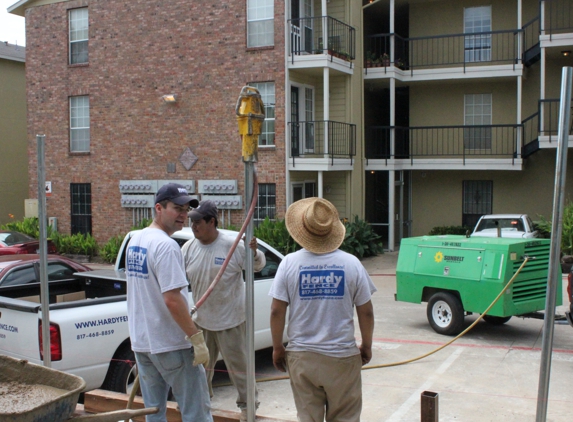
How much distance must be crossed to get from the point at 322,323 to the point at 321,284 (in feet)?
0.84

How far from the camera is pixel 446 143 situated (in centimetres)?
2347

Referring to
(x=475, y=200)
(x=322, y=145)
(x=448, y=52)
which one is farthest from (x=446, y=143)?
(x=322, y=145)

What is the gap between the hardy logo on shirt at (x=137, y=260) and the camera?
4.40 metres

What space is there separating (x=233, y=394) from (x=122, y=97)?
16183 mm

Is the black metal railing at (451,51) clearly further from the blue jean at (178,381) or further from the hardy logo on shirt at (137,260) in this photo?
the blue jean at (178,381)

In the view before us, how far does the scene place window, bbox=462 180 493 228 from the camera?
23406 mm

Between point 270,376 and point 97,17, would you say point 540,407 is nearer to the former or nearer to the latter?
point 270,376

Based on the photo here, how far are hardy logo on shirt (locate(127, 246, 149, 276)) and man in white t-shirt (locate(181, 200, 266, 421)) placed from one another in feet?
4.94

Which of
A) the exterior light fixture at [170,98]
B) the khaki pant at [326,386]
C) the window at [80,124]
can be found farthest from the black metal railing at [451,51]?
the khaki pant at [326,386]

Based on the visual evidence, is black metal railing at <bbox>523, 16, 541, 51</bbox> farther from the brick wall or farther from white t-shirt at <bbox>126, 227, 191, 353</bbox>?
white t-shirt at <bbox>126, 227, 191, 353</bbox>

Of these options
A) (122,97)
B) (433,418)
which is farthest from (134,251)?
(122,97)

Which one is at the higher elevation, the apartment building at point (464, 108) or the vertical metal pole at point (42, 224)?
the apartment building at point (464, 108)

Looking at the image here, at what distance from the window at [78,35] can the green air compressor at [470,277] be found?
15.8 meters

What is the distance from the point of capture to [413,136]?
23.8 m
